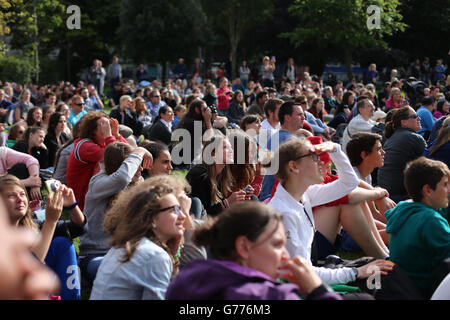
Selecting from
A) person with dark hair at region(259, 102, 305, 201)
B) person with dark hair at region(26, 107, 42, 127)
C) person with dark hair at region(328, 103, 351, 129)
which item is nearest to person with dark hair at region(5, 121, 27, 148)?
person with dark hair at region(26, 107, 42, 127)

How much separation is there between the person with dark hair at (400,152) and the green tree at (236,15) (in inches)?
1244

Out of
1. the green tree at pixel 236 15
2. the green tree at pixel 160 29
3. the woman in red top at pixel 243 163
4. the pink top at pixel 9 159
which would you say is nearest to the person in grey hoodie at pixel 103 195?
the woman in red top at pixel 243 163

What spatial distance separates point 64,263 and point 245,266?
7.23 ft

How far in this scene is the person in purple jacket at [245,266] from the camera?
8.16ft

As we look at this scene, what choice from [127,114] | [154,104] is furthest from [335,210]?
[154,104]

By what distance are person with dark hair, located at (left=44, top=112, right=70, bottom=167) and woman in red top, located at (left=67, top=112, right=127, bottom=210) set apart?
2950 mm

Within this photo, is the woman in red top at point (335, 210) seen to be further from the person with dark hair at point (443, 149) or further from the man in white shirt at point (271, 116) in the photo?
the man in white shirt at point (271, 116)

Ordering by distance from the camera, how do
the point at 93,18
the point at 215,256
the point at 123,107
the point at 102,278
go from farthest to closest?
the point at 93,18 → the point at 123,107 → the point at 102,278 → the point at 215,256

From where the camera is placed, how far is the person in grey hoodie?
5047 millimetres

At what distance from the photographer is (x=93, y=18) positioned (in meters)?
39.9

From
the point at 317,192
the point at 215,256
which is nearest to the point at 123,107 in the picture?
the point at 317,192

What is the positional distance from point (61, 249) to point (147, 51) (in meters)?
33.0

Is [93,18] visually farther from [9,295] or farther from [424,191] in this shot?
[9,295]

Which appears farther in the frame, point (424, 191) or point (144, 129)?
point (144, 129)
